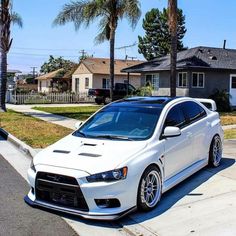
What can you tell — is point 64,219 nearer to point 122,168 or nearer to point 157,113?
point 122,168

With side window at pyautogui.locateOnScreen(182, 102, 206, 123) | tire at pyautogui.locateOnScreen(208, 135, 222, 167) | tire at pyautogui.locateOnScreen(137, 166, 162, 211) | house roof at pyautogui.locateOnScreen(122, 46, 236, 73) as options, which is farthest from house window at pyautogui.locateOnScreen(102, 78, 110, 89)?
tire at pyautogui.locateOnScreen(137, 166, 162, 211)

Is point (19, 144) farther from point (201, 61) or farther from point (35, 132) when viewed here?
point (201, 61)

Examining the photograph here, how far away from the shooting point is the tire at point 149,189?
5980 millimetres

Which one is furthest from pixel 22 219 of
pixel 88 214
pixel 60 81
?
pixel 60 81

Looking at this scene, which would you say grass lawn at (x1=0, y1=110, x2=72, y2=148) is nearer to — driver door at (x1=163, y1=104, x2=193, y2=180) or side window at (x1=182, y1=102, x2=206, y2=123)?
side window at (x1=182, y1=102, x2=206, y2=123)

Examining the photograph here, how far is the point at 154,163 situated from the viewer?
6.31m

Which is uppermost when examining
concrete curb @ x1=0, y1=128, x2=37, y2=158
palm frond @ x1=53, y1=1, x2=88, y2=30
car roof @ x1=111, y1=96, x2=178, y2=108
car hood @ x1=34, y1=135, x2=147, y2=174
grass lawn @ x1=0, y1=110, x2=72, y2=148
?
palm frond @ x1=53, y1=1, x2=88, y2=30

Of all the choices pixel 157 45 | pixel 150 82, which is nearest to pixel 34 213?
pixel 150 82

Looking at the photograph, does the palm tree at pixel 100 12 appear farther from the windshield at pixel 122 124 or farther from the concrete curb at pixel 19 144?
the windshield at pixel 122 124

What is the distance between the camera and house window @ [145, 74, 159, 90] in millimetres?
31703

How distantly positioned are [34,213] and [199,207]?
7.56ft

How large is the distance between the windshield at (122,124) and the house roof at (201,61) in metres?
20.4

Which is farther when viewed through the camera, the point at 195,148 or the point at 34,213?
A: the point at 195,148

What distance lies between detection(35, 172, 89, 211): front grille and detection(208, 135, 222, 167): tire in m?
3.74
